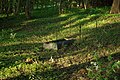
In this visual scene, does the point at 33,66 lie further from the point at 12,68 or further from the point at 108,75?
the point at 108,75

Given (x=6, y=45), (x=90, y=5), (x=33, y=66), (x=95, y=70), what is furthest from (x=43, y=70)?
(x=90, y=5)

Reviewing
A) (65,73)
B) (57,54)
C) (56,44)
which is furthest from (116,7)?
(65,73)

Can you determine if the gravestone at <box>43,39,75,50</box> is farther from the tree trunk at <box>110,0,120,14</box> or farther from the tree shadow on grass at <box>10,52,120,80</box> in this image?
the tree trunk at <box>110,0,120,14</box>

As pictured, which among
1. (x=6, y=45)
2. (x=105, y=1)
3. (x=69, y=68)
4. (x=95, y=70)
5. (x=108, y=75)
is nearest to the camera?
(x=108, y=75)

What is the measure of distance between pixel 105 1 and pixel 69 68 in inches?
1092

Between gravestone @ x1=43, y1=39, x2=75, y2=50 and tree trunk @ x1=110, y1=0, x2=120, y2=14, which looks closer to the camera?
gravestone @ x1=43, y1=39, x2=75, y2=50

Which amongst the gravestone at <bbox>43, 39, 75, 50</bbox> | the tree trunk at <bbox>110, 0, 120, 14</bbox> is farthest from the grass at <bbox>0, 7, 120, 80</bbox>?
the tree trunk at <bbox>110, 0, 120, 14</bbox>

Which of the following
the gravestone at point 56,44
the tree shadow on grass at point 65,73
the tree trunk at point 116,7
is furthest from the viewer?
the tree trunk at point 116,7

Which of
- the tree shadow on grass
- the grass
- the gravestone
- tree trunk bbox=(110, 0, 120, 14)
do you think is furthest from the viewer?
tree trunk bbox=(110, 0, 120, 14)

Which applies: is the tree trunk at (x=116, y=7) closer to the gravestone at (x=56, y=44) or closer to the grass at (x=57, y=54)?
the grass at (x=57, y=54)

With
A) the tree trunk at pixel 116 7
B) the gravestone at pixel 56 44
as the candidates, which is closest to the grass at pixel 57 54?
the gravestone at pixel 56 44

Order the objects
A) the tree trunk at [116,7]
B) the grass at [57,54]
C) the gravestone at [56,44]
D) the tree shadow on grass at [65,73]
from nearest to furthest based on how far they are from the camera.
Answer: the tree shadow on grass at [65,73], the grass at [57,54], the gravestone at [56,44], the tree trunk at [116,7]

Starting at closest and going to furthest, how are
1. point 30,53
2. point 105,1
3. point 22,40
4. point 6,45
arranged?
point 30,53, point 6,45, point 22,40, point 105,1

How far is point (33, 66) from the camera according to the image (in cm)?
1184
